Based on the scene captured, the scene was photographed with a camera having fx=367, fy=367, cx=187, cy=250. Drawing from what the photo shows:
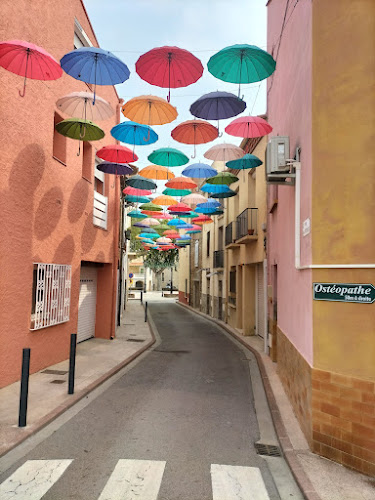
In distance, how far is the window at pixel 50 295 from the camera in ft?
29.6

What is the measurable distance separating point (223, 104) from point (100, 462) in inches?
277

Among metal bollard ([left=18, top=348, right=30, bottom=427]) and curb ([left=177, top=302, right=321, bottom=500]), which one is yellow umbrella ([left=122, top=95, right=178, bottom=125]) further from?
curb ([left=177, top=302, right=321, bottom=500])

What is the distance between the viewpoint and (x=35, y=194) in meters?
8.95

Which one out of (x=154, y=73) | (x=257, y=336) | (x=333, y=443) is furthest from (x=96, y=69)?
(x=257, y=336)

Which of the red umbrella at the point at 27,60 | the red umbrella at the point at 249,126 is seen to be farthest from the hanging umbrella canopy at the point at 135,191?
the red umbrella at the point at 27,60

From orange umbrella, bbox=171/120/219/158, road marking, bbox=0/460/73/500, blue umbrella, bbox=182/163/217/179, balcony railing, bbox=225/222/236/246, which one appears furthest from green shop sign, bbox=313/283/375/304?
balcony railing, bbox=225/222/236/246

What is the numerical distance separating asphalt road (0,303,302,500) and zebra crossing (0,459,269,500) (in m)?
0.01

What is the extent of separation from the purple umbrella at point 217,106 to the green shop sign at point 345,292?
Result: 4.69 m

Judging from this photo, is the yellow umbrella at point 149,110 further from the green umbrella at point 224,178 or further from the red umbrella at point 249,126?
the green umbrella at point 224,178

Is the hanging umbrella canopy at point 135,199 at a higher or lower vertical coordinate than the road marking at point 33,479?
higher

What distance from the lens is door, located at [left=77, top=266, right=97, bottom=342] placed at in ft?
44.3

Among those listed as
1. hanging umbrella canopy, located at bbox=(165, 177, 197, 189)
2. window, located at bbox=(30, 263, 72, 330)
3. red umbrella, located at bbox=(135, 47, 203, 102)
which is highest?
red umbrella, located at bbox=(135, 47, 203, 102)

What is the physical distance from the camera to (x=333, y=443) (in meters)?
4.83

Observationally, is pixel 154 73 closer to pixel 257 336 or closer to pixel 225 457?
pixel 225 457
